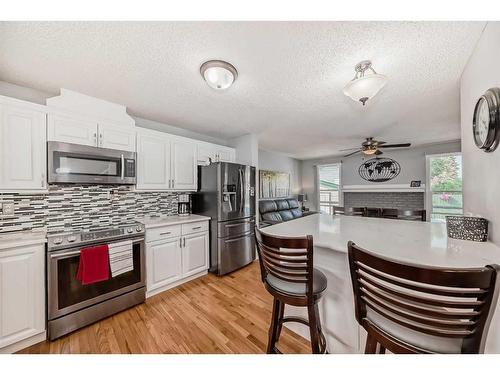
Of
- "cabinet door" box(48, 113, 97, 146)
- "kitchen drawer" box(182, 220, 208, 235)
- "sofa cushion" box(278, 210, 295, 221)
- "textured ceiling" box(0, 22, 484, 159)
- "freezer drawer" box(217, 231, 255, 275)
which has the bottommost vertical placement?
"freezer drawer" box(217, 231, 255, 275)

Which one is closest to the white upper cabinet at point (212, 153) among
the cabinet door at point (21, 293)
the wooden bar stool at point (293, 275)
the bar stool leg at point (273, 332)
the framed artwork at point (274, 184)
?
the framed artwork at point (274, 184)

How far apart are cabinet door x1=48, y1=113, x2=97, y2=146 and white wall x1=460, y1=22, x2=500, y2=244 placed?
11.2 feet

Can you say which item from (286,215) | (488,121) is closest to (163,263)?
(488,121)

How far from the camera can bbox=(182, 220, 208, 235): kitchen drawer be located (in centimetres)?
274

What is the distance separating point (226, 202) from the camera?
119 inches

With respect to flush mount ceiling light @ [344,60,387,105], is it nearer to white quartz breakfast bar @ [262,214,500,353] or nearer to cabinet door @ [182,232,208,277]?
white quartz breakfast bar @ [262,214,500,353]

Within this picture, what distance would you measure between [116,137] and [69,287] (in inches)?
64.4

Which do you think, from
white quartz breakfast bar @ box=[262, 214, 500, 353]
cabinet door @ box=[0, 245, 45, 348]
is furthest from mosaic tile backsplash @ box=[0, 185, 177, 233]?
white quartz breakfast bar @ box=[262, 214, 500, 353]

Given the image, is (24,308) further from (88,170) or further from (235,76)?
(235,76)

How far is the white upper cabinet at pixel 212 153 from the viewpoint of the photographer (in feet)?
10.7

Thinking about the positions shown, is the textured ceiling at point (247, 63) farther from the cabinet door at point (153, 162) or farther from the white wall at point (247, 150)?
the white wall at point (247, 150)

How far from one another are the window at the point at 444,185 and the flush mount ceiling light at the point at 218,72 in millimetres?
5525

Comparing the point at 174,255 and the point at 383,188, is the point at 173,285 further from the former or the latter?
the point at 383,188

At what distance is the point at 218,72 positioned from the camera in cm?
161
